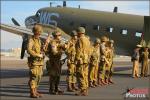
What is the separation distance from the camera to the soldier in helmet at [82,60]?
501 inches

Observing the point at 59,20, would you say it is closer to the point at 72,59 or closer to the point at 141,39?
the point at 141,39

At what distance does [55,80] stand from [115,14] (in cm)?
1413

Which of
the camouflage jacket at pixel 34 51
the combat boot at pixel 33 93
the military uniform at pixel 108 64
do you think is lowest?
the combat boot at pixel 33 93

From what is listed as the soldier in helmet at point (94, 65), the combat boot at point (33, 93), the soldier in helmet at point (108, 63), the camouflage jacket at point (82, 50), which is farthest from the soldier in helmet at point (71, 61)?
the soldier in helmet at point (108, 63)

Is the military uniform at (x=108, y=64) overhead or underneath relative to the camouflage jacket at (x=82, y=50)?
underneath

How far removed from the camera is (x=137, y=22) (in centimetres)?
2523

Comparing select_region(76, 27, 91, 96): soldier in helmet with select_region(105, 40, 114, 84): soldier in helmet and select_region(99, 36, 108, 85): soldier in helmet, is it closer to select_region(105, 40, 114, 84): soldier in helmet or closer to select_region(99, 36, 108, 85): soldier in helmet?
select_region(99, 36, 108, 85): soldier in helmet

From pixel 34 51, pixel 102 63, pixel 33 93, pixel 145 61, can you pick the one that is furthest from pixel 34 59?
pixel 145 61

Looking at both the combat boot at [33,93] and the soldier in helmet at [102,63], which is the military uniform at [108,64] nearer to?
the soldier in helmet at [102,63]

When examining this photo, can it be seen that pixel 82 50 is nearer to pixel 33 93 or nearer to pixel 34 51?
pixel 34 51

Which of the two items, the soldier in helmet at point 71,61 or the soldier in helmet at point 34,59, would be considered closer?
the soldier in helmet at point 34,59

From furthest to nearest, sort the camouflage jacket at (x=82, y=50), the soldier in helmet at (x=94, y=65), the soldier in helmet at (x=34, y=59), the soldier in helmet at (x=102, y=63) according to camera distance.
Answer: the soldier in helmet at (x=102, y=63) → the soldier in helmet at (x=94, y=65) → the camouflage jacket at (x=82, y=50) → the soldier in helmet at (x=34, y=59)

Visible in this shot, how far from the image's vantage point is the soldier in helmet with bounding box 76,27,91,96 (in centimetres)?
1273

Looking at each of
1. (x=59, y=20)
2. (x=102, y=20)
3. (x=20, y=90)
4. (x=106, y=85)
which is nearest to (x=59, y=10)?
(x=59, y=20)
